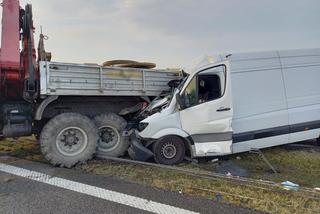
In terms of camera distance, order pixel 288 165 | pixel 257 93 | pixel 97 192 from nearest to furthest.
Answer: pixel 97 192, pixel 288 165, pixel 257 93

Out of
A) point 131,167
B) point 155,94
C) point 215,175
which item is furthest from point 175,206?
point 155,94

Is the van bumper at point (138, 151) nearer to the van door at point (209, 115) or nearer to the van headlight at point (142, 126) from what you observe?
the van headlight at point (142, 126)

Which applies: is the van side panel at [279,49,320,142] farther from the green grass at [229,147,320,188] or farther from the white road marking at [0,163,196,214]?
the white road marking at [0,163,196,214]

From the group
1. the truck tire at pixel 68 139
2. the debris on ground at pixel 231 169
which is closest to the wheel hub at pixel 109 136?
the truck tire at pixel 68 139

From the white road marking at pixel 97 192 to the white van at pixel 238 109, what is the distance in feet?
5.61

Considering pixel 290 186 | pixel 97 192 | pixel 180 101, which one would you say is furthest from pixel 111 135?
pixel 290 186

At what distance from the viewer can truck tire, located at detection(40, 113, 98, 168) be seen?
6824mm

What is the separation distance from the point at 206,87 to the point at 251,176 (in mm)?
2052

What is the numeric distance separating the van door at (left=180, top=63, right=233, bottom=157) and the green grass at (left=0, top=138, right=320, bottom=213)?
16.2 inches

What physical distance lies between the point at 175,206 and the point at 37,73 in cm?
416

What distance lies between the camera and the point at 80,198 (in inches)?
192

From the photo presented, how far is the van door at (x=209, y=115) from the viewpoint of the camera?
22.4 feet

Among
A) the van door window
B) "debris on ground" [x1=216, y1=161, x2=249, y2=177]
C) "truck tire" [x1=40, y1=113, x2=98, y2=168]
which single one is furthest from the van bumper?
"debris on ground" [x1=216, y1=161, x2=249, y2=177]

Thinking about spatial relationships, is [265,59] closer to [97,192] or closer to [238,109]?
[238,109]
